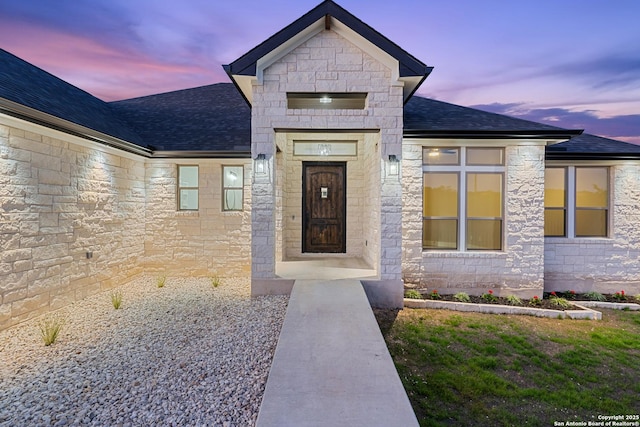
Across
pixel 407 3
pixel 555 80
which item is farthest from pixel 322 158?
pixel 555 80

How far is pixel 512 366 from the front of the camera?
4262 mm

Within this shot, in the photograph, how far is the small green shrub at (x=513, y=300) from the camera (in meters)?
6.88

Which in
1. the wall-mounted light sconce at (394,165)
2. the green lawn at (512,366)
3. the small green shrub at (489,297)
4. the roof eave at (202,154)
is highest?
the roof eave at (202,154)

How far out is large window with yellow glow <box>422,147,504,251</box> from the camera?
24.1ft

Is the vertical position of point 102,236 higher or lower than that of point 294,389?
higher

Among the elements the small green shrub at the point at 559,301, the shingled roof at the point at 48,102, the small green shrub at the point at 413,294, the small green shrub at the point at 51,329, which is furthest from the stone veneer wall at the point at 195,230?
the small green shrub at the point at 559,301

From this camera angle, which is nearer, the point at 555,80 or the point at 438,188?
the point at 438,188

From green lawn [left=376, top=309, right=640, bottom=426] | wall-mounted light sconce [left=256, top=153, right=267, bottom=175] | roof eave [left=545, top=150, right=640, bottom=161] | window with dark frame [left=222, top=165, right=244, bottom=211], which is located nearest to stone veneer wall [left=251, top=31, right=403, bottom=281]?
wall-mounted light sconce [left=256, top=153, right=267, bottom=175]

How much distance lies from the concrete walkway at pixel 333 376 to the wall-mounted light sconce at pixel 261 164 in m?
2.93

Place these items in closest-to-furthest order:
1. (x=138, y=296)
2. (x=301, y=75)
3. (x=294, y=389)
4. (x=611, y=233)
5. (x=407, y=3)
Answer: (x=294, y=389), (x=301, y=75), (x=138, y=296), (x=611, y=233), (x=407, y=3)

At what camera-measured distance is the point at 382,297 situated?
6242 mm

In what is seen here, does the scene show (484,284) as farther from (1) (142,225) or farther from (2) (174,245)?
(1) (142,225)

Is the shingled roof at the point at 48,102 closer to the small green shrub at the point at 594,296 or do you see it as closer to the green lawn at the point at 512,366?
the green lawn at the point at 512,366

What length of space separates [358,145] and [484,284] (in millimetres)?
5054
